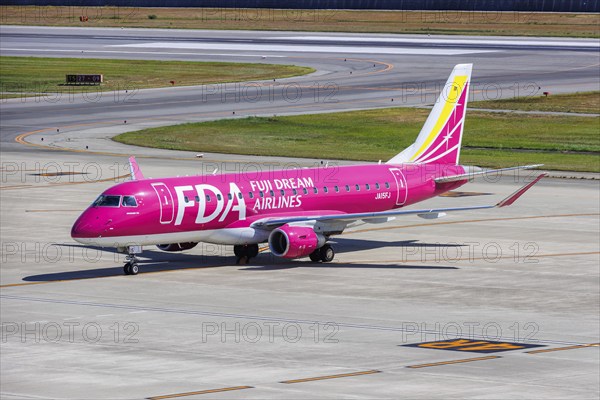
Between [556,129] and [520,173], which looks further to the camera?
[556,129]

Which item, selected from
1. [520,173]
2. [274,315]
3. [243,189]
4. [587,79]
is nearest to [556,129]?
[520,173]

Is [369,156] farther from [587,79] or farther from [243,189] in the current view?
[587,79]

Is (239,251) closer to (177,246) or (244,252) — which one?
(244,252)

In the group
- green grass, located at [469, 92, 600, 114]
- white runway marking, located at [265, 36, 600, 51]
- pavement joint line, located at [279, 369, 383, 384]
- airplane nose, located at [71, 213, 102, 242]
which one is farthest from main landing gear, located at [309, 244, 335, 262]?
white runway marking, located at [265, 36, 600, 51]

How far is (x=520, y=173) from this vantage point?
8525 centimetres

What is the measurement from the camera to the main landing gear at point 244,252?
53.7 meters

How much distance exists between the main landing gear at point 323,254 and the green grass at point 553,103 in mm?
65292

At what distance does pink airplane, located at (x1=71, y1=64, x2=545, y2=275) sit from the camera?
49344mm

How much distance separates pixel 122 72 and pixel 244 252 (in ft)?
321

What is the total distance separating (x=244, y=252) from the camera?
176 ft

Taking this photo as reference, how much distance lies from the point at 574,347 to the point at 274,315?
1045cm

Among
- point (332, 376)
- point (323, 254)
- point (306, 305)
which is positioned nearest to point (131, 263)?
point (323, 254)

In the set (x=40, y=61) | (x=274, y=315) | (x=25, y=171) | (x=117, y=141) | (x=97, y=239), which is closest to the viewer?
(x=274, y=315)

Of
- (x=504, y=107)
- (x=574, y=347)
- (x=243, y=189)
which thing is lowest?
(x=574, y=347)
